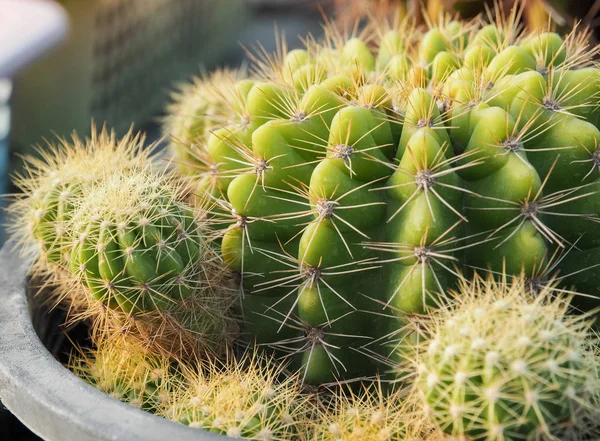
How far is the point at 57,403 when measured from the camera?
3.58ft

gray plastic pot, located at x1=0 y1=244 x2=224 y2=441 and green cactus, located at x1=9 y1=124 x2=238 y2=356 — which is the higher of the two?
green cactus, located at x1=9 y1=124 x2=238 y2=356

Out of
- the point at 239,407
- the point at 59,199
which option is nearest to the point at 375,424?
the point at 239,407

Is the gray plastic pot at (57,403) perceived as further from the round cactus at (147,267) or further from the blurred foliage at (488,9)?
the blurred foliage at (488,9)

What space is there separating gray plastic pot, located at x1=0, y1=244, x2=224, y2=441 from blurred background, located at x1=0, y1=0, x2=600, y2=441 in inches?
29.9

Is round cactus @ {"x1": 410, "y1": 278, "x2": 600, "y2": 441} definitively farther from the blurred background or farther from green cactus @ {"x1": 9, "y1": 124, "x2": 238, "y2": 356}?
the blurred background

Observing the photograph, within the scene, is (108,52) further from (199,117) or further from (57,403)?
(57,403)

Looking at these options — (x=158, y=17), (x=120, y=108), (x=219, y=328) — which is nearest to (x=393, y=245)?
(x=219, y=328)

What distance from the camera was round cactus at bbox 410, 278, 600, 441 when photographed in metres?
0.94

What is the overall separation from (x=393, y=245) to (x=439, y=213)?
0.08 metres

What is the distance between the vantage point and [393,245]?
1152mm

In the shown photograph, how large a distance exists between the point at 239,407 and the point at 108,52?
118 inches

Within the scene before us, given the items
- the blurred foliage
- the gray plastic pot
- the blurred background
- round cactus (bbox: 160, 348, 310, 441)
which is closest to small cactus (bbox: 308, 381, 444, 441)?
round cactus (bbox: 160, 348, 310, 441)

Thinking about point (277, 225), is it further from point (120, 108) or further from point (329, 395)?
point (120, 108)

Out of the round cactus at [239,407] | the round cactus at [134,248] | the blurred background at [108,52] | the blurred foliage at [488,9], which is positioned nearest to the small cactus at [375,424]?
the round cactus at [239,407]
